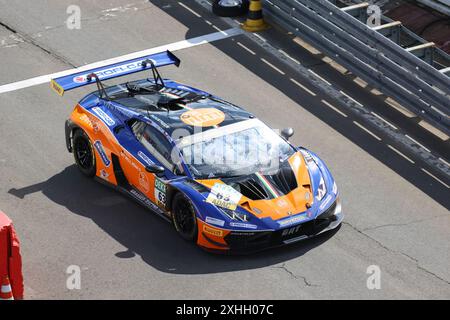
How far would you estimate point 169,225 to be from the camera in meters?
14.3

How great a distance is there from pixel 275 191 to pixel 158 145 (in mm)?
1762

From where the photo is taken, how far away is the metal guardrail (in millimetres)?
16891

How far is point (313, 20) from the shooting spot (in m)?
19.5

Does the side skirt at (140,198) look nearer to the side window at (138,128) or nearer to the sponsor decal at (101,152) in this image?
the sponsor decal at (101,152)

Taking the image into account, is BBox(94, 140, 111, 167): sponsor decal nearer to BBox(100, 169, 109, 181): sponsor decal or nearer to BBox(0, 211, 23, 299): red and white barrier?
BBox(100, 169, 109, 181): sponsor decal

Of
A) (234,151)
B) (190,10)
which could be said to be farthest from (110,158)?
(190,10)

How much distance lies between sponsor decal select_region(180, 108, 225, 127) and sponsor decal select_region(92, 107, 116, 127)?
3.63 feet

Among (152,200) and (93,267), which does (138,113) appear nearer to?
(152,200)

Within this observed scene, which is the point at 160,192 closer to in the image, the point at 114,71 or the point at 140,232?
the point at 140,232

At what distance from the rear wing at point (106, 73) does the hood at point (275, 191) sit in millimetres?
2770

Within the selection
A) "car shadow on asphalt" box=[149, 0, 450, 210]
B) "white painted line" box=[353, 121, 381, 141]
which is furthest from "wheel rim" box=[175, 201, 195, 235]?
"white painted line" box=[353, 121, 381, 141]

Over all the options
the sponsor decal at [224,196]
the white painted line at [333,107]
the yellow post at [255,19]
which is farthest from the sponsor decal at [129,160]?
the yellow post at [255,19]

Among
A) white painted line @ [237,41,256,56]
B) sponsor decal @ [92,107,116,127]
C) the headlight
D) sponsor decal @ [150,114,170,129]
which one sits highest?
sponsor decal @ [150,114,170,129]

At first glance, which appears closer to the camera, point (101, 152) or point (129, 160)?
point (129, 160)
